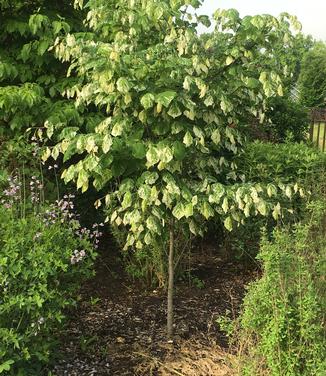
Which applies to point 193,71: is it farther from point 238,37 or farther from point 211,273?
point 211,273

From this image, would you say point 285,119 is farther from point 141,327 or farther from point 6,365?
point 6,365

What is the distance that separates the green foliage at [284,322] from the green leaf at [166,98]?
0.87m

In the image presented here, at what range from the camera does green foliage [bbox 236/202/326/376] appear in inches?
92.7

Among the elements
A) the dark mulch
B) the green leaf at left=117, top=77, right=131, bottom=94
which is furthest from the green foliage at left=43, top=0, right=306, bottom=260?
the dark mulch

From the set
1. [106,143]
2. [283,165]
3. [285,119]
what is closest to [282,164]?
[283,165]

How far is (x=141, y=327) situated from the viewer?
375cm

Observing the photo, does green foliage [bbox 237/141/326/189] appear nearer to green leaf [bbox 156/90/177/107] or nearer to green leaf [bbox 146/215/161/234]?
green leaf [bbox 146/215/161/234]

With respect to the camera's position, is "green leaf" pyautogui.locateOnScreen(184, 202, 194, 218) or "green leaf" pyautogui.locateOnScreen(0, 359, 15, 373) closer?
"green leaf" pyautogui.locateOnScreen(0, 359, 15, 373)

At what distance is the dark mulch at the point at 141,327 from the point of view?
10.6 feet

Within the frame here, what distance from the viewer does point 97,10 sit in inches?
125

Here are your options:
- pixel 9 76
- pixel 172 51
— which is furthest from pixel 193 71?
pixel 9 76

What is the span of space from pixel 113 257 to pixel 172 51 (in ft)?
9.13

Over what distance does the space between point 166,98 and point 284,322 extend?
125 centimetres

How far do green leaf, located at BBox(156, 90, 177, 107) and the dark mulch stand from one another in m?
1.38
